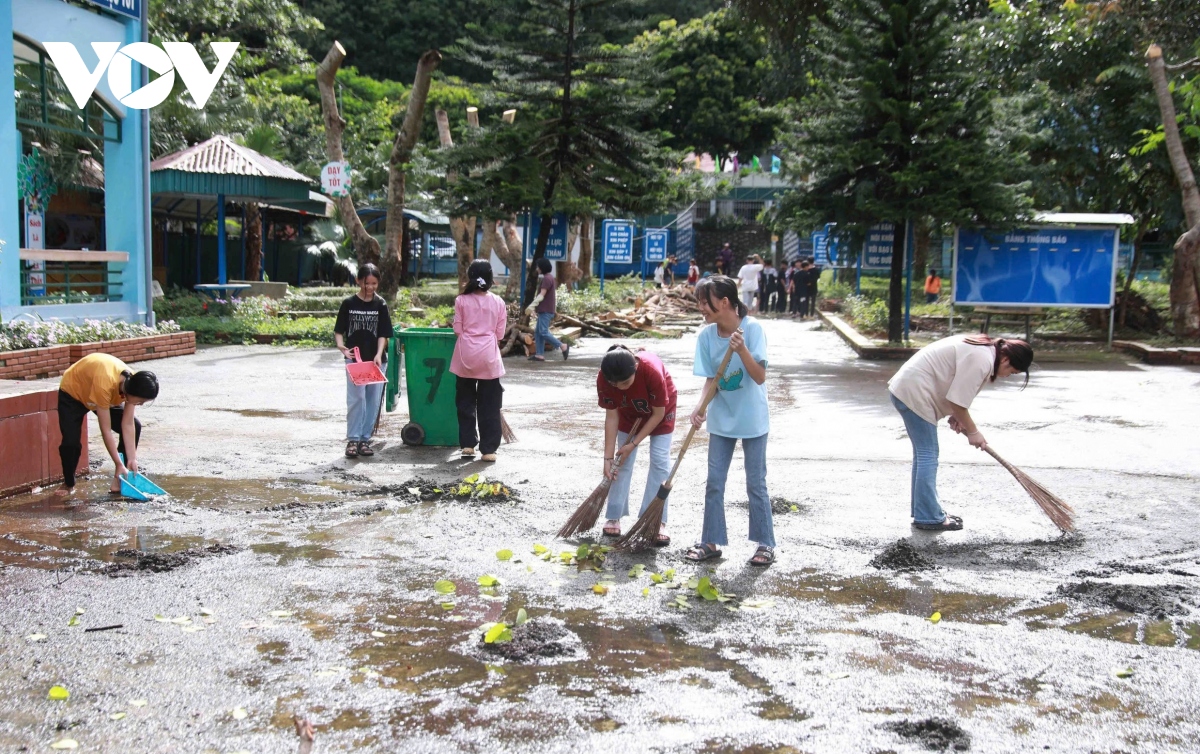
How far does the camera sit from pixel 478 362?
8.45m

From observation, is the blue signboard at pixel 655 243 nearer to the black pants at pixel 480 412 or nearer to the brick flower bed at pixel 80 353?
the brick flower bed at pixel 80 353

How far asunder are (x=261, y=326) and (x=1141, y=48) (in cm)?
1685

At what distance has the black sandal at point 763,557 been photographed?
229 inches

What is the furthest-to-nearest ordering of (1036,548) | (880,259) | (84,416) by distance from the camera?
(880,259), (84,416), (1036,548)

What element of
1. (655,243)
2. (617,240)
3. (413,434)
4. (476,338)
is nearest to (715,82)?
(655,243)

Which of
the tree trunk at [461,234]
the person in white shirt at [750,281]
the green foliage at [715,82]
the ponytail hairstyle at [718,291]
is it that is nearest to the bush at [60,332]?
the tree trunk at [461,234]

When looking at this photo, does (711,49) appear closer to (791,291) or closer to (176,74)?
(791,291)

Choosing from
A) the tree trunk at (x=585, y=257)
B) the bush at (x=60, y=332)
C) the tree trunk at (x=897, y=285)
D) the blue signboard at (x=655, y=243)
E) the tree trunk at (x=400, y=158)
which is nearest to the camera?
the bush at (x=60, y=332)

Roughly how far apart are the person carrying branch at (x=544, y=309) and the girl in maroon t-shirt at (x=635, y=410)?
10241 mm

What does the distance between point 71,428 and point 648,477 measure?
3.69 metres

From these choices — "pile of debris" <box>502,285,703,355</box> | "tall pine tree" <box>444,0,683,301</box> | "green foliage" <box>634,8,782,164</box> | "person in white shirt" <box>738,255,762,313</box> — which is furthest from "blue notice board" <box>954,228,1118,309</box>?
"green foliage" <box>634,8,782,164</box>

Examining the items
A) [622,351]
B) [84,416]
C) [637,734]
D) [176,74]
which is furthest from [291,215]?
[637,734]

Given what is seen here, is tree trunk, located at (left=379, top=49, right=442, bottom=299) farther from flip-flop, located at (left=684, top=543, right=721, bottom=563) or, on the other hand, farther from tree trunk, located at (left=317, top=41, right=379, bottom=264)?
flip-flop, located at (left=684, top=543, right=721, bottom=563)

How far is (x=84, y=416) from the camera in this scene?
708 centimetres
